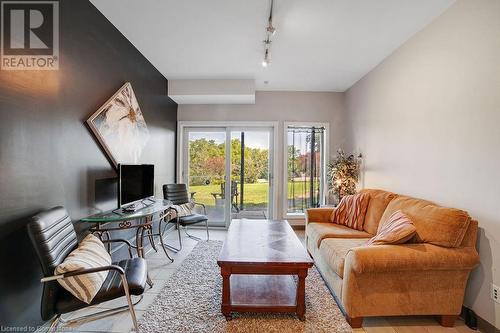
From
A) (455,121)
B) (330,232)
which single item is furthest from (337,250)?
(455,121)

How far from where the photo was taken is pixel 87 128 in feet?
7.53

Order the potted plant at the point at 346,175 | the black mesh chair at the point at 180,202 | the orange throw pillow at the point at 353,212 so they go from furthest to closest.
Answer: the potted plant at the point at 346,175 < the black mesh chair at the point at 180,202 < the orange throw pillow at the point at 353,212

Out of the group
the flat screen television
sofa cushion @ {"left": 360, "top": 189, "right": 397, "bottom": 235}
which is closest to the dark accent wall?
the flat screen television

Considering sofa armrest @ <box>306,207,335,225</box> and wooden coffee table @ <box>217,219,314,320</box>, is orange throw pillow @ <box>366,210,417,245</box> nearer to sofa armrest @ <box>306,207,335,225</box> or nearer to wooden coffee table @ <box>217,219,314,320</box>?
wooden coffee table @ <box>217,219,314,320</box>

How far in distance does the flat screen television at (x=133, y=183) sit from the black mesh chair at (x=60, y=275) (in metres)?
0.73

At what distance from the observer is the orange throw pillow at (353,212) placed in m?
3.03

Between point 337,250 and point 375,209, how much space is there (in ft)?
3.18

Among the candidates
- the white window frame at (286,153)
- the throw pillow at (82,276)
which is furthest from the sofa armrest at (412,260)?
the white window frame at (286,153)

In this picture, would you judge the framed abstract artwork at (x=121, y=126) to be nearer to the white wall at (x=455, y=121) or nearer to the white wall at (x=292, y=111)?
the white wall at (x=292, y=111)

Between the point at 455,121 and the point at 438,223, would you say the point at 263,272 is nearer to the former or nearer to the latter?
the point at 438,223

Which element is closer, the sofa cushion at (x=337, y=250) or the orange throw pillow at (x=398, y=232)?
the orange throw pillow at (x=398, y=232)

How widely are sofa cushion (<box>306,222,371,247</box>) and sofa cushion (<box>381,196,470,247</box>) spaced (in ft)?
2.08

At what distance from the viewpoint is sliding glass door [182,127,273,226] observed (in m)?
4.81

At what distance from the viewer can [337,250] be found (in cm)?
229
